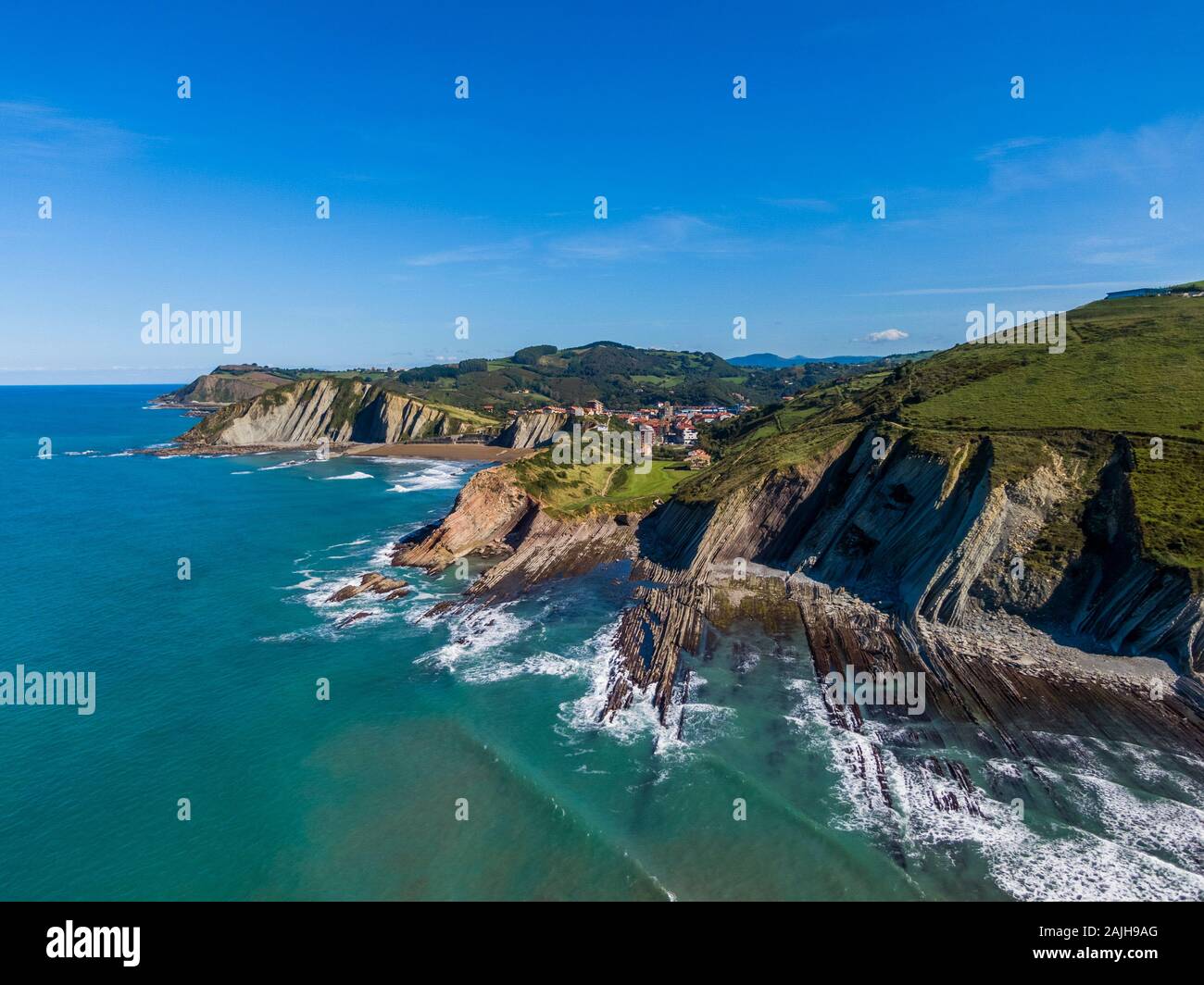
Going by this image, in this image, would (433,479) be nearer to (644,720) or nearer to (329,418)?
(329,418)

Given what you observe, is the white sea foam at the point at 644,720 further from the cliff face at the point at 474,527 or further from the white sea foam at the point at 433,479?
the white sea foam at the point at 433,479

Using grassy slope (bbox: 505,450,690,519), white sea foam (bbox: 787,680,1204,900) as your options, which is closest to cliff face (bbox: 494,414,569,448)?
grassy slope (bbox: 505,450,690,519)

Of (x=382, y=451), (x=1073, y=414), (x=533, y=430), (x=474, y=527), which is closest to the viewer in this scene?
(x=1073, y=414)

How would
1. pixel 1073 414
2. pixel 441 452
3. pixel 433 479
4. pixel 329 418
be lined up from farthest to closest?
pixel 329 418 < pixel 441 452 < pixel 433 479 < pixel 1073 414

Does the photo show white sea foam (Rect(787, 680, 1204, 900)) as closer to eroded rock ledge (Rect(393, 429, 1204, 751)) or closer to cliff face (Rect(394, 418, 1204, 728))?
eroded rock ledge (Rect(393, 429, 1204, 751))

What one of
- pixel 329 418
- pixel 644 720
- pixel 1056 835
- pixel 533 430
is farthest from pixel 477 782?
pixel 329 418

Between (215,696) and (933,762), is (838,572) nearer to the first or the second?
(933,762)
